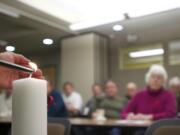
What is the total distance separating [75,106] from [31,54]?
4667 millimetres

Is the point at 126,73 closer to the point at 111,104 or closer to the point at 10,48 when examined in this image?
the point at 111,104

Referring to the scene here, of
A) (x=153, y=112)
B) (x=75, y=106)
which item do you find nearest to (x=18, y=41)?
(x=153, y=112)

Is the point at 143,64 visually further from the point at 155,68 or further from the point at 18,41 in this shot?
the point at 18,41

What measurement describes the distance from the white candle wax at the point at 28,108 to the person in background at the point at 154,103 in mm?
2128

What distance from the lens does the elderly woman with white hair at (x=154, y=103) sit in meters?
2.48

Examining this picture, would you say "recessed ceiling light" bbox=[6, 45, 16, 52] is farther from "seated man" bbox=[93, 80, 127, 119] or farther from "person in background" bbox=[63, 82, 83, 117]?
"person in background" bbox=[63, 82, 83, 117]

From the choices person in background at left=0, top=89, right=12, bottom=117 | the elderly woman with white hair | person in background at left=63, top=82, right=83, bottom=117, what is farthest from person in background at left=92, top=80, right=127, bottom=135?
person in background at left=0, top=89, right=12, bottom=117

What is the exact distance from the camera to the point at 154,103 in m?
2.55

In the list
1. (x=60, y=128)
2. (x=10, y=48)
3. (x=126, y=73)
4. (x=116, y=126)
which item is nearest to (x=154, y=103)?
(x=116, y=126)

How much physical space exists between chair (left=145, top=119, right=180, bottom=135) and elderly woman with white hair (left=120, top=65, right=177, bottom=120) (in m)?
1.42

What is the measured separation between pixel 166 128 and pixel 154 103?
5.20ft

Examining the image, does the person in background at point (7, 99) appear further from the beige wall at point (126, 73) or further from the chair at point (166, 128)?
the beige wall at point (126, 73)

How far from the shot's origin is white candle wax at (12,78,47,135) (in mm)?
364

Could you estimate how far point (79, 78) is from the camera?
18.4 feet
